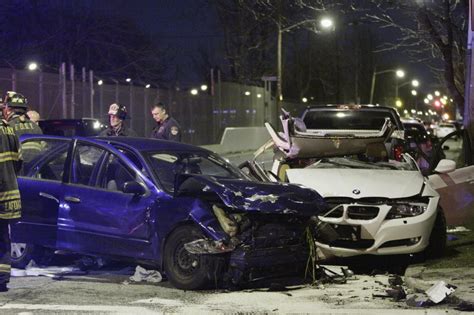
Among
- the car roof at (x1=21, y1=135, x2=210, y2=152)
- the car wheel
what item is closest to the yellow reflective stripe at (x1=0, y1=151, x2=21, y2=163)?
the car roof at (x1=21, y1=135, x2=210, y2=152)

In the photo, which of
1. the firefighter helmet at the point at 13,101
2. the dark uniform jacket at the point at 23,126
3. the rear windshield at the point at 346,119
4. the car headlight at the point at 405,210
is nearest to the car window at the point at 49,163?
the firefighter helmet at the point at 13,101

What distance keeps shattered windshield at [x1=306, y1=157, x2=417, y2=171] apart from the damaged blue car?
160 cm

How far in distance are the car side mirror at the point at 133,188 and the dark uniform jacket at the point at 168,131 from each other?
307 cm

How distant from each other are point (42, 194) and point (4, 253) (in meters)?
1.13

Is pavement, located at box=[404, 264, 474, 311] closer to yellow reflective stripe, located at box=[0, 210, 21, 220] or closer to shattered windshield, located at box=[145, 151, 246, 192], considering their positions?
shattered windshield, located at box=[145, 151, 246, 192]

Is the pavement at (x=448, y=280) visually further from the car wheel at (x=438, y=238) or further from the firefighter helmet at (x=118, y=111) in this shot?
the firefighter helmet at (x=118, y=111)

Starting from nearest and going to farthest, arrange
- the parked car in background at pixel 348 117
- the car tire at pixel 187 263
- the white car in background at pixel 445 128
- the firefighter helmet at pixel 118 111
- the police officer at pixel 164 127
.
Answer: the car tire at pixel 187 263, the firefighter helmet at pixel 118 111, the police officer at pixel 164 127, the parked car in background at pixel 348 117, the white car in background at pixel 445 128

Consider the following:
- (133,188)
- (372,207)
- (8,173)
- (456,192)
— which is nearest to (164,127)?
(133,188)

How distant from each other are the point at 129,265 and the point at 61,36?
1390 inches

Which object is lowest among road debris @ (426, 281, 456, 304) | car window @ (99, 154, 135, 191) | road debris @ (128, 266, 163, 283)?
road debris @ (128, 266, 163, 283)

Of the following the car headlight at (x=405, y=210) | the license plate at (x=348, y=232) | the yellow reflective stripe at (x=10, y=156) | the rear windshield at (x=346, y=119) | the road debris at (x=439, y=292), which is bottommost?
the road debris at (x=439, y=292)

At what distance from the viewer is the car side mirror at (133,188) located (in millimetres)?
6922

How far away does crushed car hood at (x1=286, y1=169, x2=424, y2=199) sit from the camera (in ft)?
25.8

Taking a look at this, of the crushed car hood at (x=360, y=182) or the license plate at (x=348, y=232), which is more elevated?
the crushed car hood at (x=360, y=182)
